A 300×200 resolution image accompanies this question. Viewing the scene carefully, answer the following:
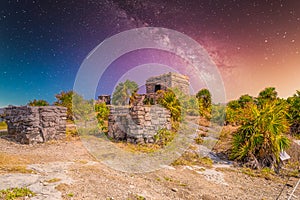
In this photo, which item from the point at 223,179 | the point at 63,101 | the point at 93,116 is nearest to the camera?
the point at 223,179

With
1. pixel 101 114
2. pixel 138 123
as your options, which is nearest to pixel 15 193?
pixel 138 123

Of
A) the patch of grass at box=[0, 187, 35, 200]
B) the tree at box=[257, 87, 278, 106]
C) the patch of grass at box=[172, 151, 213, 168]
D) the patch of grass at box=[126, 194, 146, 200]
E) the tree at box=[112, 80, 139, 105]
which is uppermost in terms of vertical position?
the tree at box=[112, 80, 139, 105]

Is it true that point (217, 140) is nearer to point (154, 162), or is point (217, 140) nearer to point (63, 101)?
point (154, 162)

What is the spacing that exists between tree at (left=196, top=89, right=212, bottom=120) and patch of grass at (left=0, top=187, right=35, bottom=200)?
50.4ft

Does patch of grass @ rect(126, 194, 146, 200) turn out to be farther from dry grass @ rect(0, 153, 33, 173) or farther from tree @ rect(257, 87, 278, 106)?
tree @ rect(257, 87, 278, 106)

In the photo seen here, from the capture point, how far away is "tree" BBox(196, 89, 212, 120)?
16.9 m

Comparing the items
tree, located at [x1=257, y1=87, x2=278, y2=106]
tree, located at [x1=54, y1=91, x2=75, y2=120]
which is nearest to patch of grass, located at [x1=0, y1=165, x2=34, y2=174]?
tree, located at [x1=54, y1=91, x2=75, y2=120]

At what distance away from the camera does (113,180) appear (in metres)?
4.23

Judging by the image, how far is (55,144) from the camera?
7555 mm

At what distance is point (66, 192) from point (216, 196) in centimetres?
346

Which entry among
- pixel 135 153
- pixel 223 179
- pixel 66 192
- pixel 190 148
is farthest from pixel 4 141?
pixel 223 179

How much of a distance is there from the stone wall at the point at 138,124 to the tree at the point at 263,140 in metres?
3.73

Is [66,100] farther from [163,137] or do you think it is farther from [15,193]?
[15,193]

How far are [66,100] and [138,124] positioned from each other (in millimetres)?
10863
